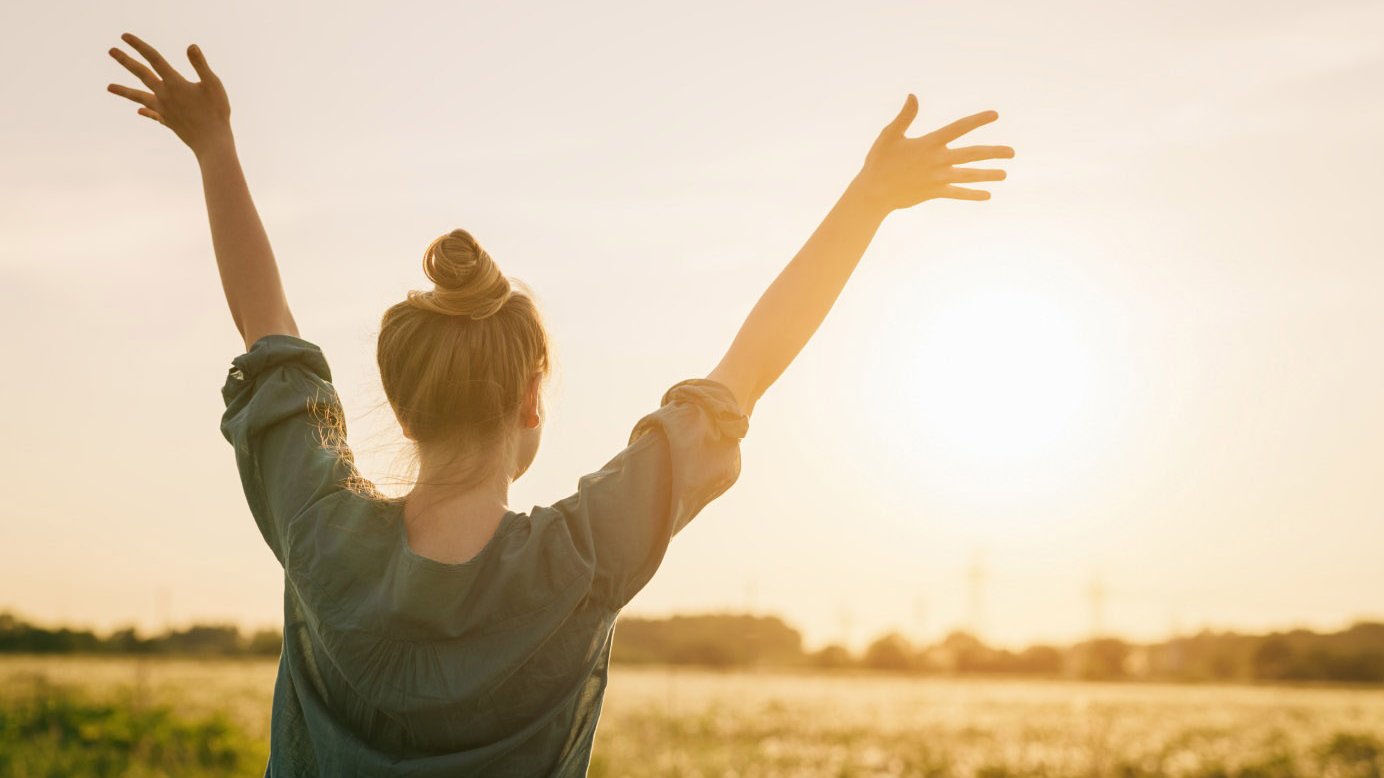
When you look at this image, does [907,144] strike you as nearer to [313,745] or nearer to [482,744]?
[482,744]

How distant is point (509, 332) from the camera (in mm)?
1654

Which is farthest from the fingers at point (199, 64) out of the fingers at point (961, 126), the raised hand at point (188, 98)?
the fingers at point (961, 126)

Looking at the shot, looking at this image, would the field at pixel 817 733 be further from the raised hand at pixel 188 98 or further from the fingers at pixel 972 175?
the fingers at pixel 972 175

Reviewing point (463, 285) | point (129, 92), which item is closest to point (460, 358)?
point (463, 285)

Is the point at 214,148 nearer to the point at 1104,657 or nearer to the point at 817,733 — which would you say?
the point at 817,733

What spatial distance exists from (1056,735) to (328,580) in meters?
23.4

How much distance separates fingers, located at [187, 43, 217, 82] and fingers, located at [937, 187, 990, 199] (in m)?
1.26

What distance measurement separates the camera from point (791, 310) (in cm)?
185

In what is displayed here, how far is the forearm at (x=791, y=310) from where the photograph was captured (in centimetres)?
181

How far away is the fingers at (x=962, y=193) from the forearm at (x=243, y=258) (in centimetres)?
109

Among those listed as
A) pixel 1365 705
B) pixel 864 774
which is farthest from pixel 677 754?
pixel 1365 705

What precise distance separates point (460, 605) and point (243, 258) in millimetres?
755

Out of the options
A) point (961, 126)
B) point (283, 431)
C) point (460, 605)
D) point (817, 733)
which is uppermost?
point (961, 126)

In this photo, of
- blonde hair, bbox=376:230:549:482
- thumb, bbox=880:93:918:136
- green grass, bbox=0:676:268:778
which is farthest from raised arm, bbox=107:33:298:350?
green grass, bbox=0:676:268:778
